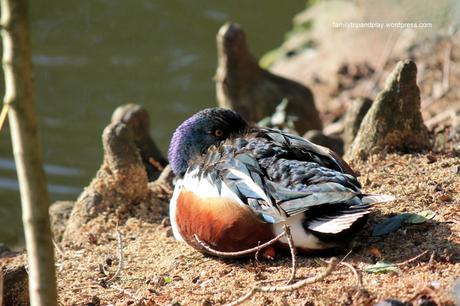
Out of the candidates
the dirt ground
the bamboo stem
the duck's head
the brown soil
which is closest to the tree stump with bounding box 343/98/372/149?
the dirt ground

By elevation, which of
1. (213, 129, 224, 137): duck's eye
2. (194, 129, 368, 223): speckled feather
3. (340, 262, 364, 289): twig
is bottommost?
(340, 262, 364, 289): twig

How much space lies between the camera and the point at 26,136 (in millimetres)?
3422

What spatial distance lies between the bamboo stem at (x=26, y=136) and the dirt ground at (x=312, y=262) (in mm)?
1181

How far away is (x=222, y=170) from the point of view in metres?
5.25

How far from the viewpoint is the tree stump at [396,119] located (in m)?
6.58

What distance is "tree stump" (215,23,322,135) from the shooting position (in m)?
9.48

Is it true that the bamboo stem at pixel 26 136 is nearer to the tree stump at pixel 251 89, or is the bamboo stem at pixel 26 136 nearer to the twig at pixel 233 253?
the twig at pixel 233 253

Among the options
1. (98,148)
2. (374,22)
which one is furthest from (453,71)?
(98,148)

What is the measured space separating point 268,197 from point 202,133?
3.45 feet

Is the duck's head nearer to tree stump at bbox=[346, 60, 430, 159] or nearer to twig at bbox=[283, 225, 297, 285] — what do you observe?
tree stump at bbox=[346, 60, 430, 159]

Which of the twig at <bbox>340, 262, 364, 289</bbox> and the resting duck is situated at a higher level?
the resting duck

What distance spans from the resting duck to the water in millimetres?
5436

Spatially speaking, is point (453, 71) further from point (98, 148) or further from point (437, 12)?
point (437, 12)

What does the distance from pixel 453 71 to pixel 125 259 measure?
6.21 m
